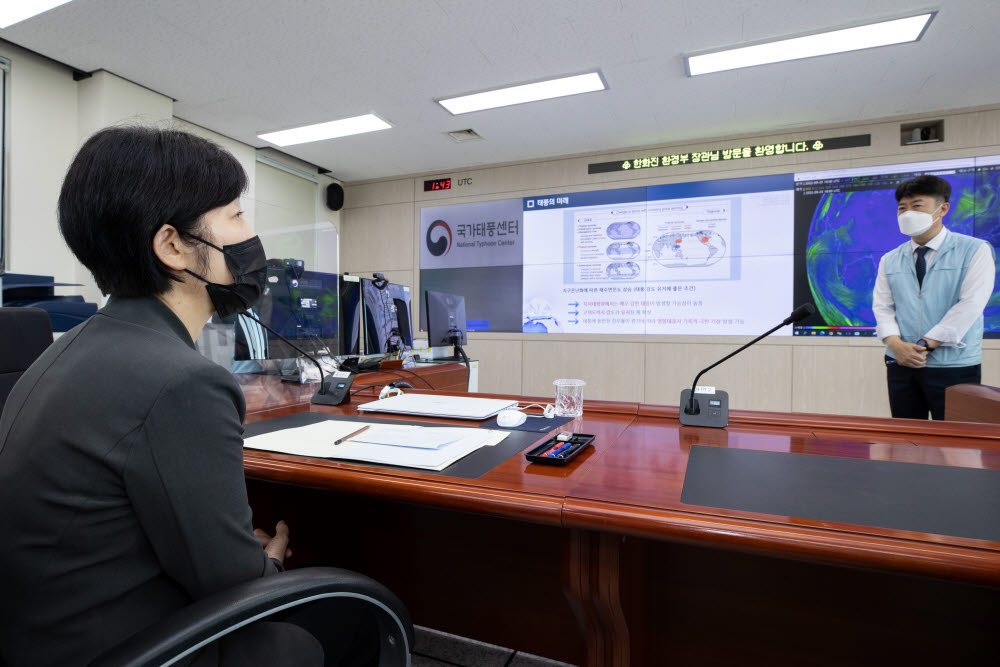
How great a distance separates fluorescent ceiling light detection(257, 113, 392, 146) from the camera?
13.5ft

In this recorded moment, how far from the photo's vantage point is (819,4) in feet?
8.39

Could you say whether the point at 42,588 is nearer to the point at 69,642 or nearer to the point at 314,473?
the point at 69,642

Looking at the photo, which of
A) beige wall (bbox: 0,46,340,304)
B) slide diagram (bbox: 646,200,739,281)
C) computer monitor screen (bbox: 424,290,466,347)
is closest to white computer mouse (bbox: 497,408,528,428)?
computer monitor screen (bbox: 424,290,466,347)

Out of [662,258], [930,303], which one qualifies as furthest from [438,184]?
[930,303]

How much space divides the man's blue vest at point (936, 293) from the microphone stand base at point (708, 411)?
2.39m

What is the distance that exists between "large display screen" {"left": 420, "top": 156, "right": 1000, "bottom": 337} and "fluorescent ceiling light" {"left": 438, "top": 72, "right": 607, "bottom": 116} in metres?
1.33

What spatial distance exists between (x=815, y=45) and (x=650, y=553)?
333cm

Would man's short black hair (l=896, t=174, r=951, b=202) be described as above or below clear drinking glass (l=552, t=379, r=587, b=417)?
above

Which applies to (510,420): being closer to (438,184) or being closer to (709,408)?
(709,408)

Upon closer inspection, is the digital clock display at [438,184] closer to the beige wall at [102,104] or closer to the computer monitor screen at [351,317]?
the beige wall at [102,104]

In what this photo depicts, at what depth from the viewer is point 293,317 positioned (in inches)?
86.0

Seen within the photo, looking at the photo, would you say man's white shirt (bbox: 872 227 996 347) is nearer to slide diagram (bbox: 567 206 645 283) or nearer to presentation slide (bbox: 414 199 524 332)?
slide diagram (bbox: 567 206 645 283)

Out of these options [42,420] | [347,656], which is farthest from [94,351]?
[347,656]

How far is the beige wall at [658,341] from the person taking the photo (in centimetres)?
387
